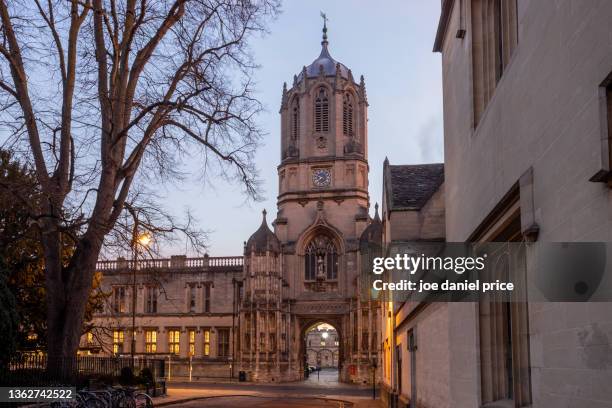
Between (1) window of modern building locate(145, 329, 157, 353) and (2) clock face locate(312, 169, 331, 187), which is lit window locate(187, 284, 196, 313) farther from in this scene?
(2) clock face locate(312, 169, 331, 187)

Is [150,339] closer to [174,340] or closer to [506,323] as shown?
[174,340]

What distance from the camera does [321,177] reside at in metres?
60.1

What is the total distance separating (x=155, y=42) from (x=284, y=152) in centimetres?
4245

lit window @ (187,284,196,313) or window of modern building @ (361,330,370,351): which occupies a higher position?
lit window @ (187,284,196,313)

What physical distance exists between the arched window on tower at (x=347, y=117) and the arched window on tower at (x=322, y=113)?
143 centimetres

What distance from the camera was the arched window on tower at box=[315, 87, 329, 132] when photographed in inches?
2384

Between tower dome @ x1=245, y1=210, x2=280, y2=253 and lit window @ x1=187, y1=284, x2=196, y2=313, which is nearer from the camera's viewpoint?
tower dome @ x1=245, y1=210, x2=280, y2=253

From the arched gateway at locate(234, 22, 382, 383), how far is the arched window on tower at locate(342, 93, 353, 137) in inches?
3.6

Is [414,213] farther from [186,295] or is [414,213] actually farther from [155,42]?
[186,295]

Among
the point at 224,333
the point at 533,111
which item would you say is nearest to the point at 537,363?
the point at 533,111

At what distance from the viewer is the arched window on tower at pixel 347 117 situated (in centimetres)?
6044

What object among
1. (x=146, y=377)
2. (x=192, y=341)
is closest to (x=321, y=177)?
(x=192, y=341)

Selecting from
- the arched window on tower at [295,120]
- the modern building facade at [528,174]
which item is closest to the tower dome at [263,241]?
the arched window on tower at [295,120]

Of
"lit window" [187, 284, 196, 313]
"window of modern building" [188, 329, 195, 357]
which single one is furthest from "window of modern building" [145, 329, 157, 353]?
"lit window" [187, 284, 196, 313]
